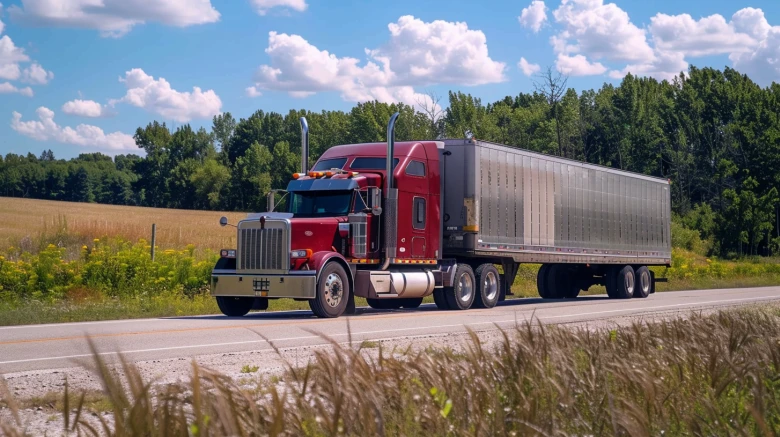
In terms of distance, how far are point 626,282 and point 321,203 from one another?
509 inches

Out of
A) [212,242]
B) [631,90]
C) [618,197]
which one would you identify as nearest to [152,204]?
[631,90]

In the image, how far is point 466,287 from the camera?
70.3 feet

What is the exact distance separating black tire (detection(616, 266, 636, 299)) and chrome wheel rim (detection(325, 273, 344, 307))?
1319 cm

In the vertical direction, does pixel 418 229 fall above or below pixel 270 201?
below

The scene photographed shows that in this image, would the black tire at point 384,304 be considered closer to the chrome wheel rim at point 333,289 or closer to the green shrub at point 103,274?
the green shrub at point 103,274

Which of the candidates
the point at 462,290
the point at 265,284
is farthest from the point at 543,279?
the point at 265,284

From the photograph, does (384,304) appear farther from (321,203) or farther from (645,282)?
(645,282)

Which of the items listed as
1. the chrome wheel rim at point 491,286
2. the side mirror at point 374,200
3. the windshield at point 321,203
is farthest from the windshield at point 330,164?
the chrome wheel rim at point 491,286

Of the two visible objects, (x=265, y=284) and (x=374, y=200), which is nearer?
(x=265, y=284)

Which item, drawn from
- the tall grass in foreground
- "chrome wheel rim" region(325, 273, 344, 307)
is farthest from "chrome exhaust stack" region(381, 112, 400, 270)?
the tall grass in foreground

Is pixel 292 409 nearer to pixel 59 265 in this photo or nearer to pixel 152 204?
pixel 59 265

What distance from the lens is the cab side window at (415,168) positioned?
66.2ft

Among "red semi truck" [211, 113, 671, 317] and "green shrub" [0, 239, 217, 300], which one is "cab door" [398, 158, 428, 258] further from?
"green shrub" [0, 239, 217, 300]

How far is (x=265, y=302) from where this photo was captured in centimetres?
1838
